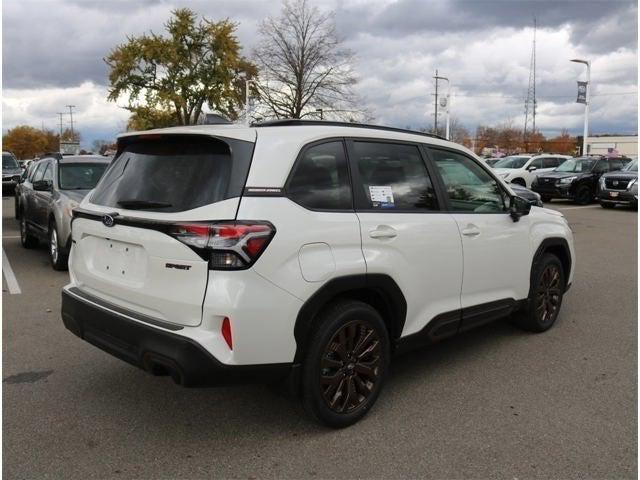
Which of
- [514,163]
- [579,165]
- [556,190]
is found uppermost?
[514,163]

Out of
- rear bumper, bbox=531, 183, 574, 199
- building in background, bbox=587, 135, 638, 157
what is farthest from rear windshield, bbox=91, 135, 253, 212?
building in background, bbox=587, 135, 638, 157

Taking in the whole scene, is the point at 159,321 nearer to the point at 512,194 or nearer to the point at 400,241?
the point at 400,241

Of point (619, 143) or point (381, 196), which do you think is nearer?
point (381, 196)

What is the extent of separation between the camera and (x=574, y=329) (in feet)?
18.2

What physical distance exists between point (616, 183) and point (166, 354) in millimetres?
19305

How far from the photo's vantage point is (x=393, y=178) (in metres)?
3.85

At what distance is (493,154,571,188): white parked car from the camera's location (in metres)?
22.9

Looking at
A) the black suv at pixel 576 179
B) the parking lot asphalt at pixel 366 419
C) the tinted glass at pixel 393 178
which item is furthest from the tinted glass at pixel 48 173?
the black suv at pixel 576 179

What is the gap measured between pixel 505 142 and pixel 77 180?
3071 inches

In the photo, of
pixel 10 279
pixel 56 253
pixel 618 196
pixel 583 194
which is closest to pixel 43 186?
pixel 56 253

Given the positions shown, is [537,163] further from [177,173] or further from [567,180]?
[177,173]

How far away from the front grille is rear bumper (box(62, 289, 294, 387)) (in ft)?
61.6

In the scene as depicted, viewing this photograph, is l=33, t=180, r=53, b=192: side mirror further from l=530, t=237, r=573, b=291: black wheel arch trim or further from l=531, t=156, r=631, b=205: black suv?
l=531, t=156, r=631, b=205: black suv

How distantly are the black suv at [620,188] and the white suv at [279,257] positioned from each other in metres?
16.8
